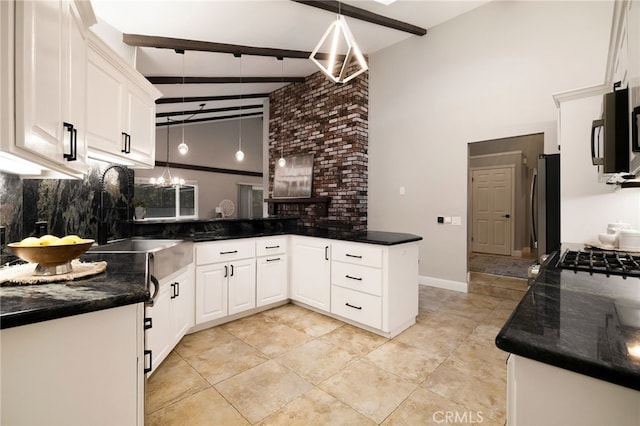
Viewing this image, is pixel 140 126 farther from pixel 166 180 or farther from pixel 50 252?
pixel 166 180

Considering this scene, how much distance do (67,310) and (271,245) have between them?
91.5 inches

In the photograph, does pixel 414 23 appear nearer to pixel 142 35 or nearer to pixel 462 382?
pixel 142 35

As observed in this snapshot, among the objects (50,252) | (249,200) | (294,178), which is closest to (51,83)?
(50,252)

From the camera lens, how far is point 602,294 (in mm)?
1034

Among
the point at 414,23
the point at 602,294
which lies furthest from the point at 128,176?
the point at 414,23

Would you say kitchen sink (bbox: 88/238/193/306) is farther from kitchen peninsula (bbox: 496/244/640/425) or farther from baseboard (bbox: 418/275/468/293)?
baseboard (bbox: 418/275/468/293)

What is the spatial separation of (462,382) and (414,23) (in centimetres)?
451

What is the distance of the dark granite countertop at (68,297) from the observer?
Result: 856 mm

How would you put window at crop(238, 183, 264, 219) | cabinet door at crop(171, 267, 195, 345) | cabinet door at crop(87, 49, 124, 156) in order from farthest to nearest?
1. window at crop(238, 183, 264, 219)
2. cabinet door at crop(171, 267, 195, 345)
3. cabinet door at crop(87, 49, 124, 156)

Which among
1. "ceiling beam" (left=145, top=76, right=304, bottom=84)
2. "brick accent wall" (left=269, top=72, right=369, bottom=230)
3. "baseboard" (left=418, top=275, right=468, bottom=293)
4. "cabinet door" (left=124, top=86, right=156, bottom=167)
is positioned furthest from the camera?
"brick accent wall" (left=269, top=72, right=369, bottom=230)


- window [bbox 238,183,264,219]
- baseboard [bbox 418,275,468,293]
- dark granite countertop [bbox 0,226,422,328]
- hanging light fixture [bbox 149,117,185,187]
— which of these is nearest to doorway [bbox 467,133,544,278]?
baseboard [bbox 418,275,468,293]

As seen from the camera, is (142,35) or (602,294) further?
(142,35)

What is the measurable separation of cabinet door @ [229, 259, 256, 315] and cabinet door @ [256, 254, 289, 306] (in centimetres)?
7

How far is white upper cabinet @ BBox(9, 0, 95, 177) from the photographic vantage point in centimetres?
98
